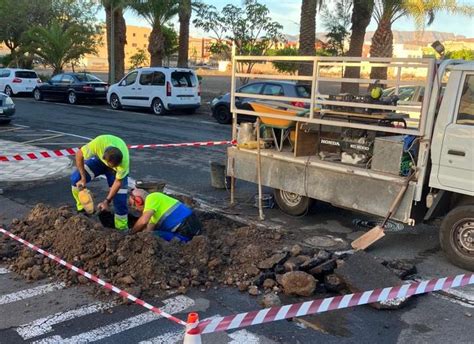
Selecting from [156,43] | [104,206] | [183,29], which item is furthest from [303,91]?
[156,43]

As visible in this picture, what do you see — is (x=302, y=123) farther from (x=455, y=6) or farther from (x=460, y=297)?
(x=455, y=6)

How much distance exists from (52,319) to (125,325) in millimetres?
648

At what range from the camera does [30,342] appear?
4086 millimetres

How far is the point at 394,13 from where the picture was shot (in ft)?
63.0

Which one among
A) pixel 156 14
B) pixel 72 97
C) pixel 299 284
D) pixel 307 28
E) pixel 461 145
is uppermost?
pixel 156 14

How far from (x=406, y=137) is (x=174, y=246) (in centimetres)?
300

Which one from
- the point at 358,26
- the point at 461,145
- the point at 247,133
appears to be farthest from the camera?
the point at 358,26

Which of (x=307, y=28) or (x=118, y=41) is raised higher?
(x=307, y=28)

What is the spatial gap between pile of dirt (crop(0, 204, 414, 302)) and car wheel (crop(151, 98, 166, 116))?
14.9m

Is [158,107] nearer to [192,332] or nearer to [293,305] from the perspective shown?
[293,305]

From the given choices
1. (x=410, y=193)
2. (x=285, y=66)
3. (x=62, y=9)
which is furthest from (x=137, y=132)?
(x=62, y=9)

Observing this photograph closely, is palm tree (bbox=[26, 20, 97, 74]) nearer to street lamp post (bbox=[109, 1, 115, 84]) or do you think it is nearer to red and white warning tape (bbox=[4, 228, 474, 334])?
street lamp post (bbox=[109, 1, 115, 84])

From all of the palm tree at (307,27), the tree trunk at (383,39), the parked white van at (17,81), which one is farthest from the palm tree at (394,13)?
the parked white van at (17,81)

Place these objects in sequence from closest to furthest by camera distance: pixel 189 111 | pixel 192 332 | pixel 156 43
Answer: pixel 192 332
pixel 189 111
pixel 156 43
